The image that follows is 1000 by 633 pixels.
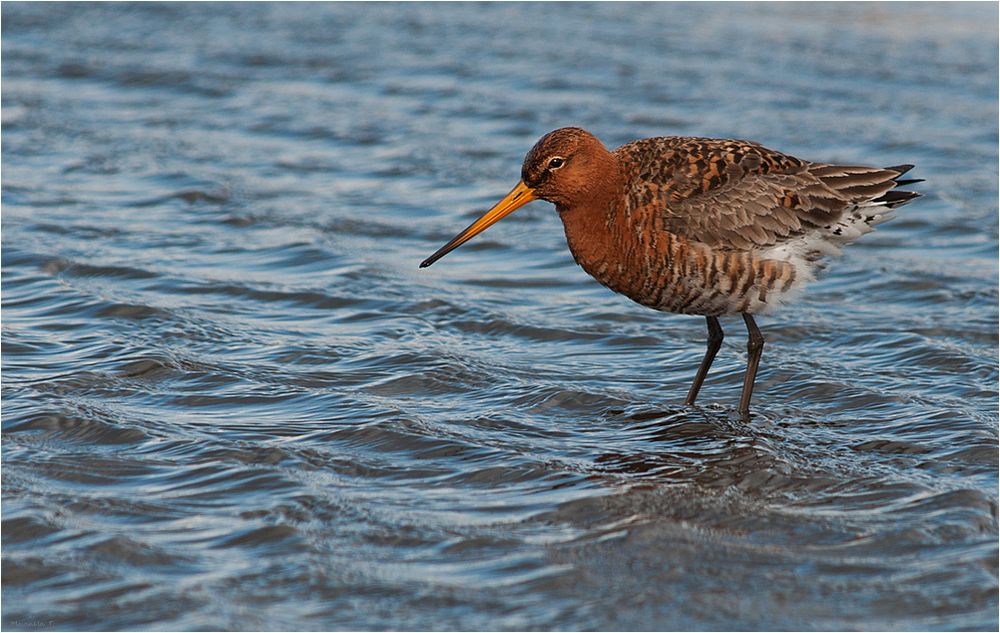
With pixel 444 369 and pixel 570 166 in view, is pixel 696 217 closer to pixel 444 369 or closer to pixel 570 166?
pixel 570 166

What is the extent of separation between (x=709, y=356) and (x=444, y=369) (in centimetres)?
140

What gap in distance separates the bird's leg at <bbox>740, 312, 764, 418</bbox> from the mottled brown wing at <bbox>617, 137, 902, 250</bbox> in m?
0.55

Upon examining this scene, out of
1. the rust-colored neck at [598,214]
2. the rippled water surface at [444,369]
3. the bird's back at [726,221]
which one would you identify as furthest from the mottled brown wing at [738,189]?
the rippled water surface at [444,369]

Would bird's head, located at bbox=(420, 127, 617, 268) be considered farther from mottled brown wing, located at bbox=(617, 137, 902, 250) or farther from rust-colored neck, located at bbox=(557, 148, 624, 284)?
mottled brown wing, located at bbox=(617, 137, 902, 250)

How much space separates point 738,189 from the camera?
23.4ft

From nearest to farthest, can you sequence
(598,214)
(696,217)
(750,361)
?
1. (696,217)
2. (598,214)
3. (750,361)

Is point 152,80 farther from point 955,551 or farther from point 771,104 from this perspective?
point 955,551

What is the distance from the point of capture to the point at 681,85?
46.7 ft

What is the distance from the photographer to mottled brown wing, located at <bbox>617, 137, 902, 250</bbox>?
6.99 metres

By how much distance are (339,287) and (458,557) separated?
151 inches

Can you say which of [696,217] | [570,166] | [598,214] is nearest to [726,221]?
[696,217]

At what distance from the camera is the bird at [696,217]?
697 centimetres

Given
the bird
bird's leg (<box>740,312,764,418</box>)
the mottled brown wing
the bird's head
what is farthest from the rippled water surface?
the bird's head

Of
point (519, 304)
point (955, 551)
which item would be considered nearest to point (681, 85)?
point (519, 304)
